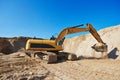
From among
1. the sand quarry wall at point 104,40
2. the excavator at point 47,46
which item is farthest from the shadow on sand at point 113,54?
the excavator at point 47,46

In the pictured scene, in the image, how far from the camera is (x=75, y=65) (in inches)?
507

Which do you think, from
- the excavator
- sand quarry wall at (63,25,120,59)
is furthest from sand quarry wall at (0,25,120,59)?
the excavator

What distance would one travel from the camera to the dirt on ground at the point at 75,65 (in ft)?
29.7

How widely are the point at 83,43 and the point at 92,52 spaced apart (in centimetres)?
384

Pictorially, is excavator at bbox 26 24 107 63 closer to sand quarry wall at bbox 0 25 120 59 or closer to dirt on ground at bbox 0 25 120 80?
dirt on ground at bbox 0 25 120 80

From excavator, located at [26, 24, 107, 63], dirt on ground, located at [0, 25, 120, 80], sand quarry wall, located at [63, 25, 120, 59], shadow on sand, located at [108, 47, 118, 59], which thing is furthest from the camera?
sand quarry wall, located at [63, 25, 120, 59]

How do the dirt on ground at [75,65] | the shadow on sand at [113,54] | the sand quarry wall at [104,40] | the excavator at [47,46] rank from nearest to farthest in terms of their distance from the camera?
1. the dirt on ground at [75,65]
2. the excavator at [47,46]
3. the shadow on sand at [113,54]
4. the sand quarry wall at [104,40]

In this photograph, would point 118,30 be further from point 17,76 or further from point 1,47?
point 1,47

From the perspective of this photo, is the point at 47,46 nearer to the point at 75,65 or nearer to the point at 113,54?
the point at 75,65

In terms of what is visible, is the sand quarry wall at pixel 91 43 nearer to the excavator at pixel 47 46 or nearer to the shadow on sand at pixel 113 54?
the shadow on sand at pixel 113 54

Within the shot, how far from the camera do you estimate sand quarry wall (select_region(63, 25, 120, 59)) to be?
17.7m

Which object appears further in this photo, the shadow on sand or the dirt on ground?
the shadow on sand

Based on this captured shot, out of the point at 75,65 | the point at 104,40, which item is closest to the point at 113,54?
the point at 104,40

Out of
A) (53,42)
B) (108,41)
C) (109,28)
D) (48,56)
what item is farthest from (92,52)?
(48,56)
